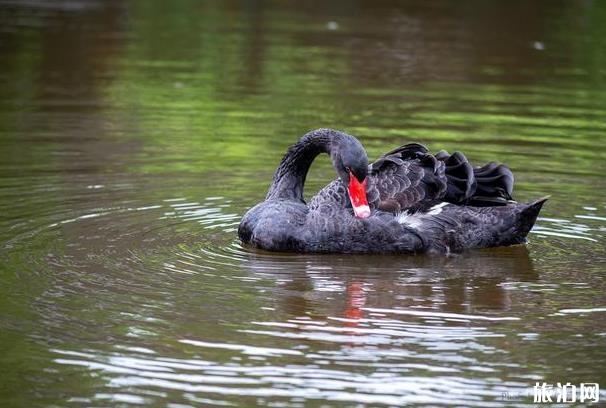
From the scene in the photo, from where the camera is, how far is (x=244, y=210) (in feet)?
30.8

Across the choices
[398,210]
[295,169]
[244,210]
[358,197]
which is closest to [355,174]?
[358,197]

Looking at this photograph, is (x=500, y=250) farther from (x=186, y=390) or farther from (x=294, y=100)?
(x=294, y=100)

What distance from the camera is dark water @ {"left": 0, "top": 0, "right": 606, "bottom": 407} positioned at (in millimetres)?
5891

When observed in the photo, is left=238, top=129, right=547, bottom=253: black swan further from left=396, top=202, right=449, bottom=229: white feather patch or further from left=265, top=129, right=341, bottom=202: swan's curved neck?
left=265, top=129, right=341, bottom=202: swan's curved neck

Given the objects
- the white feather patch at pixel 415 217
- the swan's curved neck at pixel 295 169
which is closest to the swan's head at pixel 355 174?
the white feather patch at pixel 415 217

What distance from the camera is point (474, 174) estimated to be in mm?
8508

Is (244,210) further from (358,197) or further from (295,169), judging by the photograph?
(358,197)

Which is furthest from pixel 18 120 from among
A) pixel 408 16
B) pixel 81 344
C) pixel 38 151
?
pixel 408 16

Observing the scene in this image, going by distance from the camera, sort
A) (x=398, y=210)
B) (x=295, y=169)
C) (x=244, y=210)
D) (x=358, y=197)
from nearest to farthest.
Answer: (x=358, y=197) → (x=398, y=210) → (x=295, y=169) → (x=244, y=210)

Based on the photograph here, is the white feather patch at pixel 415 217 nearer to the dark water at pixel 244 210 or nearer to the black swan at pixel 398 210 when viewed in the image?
the black swan at pixel 398 210

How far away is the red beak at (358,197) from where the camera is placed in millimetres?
7910

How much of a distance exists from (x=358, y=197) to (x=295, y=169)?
1.00 m

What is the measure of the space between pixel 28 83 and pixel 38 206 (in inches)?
223

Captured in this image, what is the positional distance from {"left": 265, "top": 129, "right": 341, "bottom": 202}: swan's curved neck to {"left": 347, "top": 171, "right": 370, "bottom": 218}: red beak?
0.74m
